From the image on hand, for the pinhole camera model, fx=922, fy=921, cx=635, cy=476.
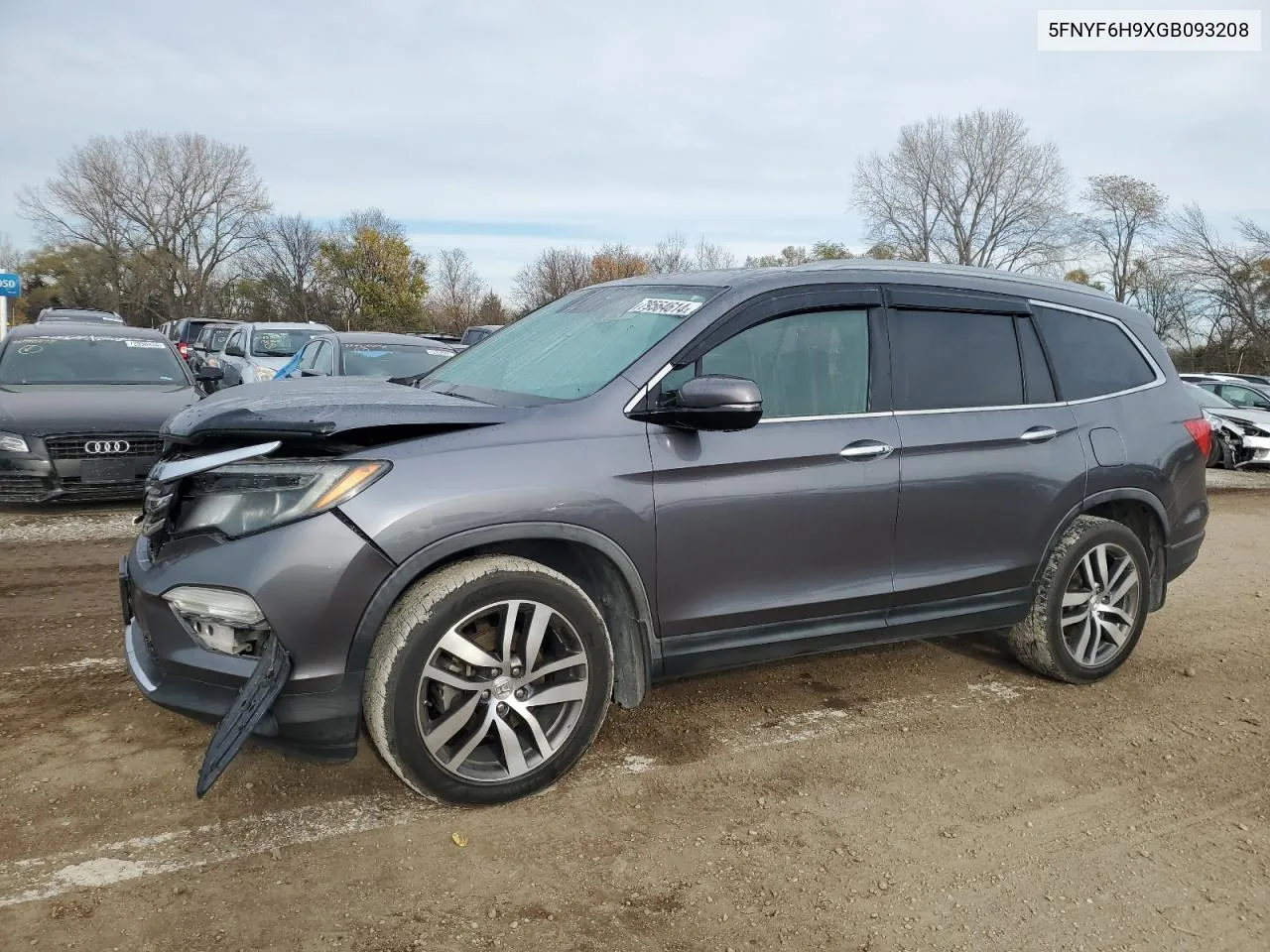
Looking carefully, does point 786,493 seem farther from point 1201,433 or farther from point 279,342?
point 279,342

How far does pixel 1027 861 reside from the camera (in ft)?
9.10

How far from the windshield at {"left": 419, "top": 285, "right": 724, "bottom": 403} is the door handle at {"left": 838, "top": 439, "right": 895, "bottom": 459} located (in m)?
0.76

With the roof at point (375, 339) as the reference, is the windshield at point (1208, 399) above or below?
below

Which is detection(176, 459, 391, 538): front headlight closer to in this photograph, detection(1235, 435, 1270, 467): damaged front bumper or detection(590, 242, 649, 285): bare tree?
detection(1235, 435, 1270, 467): damaged front bumper

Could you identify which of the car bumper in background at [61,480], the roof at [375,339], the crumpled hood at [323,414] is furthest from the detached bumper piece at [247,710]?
the roof at [375,339]

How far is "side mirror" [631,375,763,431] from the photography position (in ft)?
9.66

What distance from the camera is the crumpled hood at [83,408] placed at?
23.3 feet

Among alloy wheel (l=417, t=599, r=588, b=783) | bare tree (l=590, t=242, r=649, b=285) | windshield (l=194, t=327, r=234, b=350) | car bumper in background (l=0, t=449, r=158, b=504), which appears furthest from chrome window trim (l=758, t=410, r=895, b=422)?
bare tree (l=590, t=242, r=649, b=285)

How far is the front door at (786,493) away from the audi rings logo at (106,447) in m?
5.82

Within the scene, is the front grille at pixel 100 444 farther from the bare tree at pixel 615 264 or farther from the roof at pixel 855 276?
the bare tree at pixel 615 264

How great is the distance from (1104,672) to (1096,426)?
3.77 ft

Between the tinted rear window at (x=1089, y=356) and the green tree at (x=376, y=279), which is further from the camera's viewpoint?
the green tree at (x=376, y=279)

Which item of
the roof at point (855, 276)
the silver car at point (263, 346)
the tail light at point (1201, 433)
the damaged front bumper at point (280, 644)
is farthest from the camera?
the silver car at point (263, 346)

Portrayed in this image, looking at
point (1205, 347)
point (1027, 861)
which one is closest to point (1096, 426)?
point (1027, 861)
